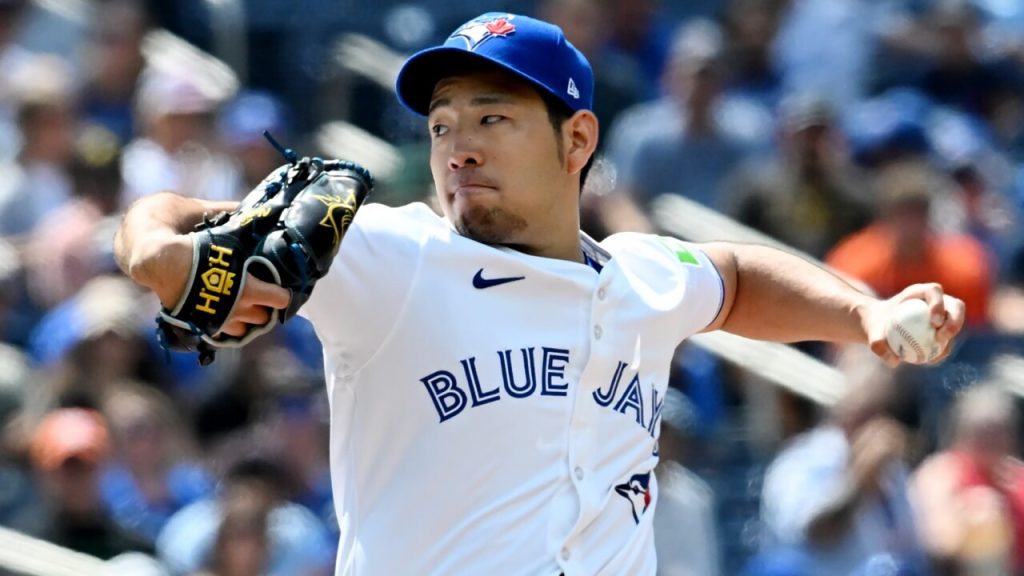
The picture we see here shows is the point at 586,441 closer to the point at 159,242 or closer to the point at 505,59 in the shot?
the point at 505,59

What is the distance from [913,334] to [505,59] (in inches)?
35.1

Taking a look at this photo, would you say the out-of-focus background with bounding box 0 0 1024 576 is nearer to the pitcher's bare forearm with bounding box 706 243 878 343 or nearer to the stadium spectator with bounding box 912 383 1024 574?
the stadium spectator with bounding box 912 383 1024 574

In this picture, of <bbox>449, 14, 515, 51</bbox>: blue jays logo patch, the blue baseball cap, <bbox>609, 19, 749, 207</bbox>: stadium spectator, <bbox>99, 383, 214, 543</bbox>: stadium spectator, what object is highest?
<bbox>449, 14, 515, 51</bbox>: blue jays logo patch

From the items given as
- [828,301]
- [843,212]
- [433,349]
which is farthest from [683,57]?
[433,349]

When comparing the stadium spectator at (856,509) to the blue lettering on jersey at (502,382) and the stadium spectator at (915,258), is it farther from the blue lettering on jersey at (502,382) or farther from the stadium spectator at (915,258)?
the blue lettering on jersey at (502,382)

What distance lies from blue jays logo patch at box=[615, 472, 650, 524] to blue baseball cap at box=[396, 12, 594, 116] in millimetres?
723

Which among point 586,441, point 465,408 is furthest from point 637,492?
point 465,408

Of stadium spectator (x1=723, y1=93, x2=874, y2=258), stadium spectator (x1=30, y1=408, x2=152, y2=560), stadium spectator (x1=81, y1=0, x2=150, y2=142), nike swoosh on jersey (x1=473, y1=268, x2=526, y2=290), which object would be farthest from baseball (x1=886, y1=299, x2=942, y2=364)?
stadium spectator (x1=81, y1=0, x2=150, y2=142)

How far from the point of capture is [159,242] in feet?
9.12

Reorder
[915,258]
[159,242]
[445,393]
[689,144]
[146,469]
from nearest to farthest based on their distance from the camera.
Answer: [159,242] < [445,393] < [146,469] < [915,258] < [689,144]

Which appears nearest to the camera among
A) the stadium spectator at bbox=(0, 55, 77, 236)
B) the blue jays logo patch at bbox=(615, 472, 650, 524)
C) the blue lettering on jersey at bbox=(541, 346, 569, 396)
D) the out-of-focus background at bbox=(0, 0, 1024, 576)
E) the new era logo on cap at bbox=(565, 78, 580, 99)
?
the blue lettering on jersey at bbox=(541, 346, 569, 396)

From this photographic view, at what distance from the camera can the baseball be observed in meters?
3.30

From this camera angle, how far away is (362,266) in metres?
3.19

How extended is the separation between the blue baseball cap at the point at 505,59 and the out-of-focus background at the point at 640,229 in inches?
110
